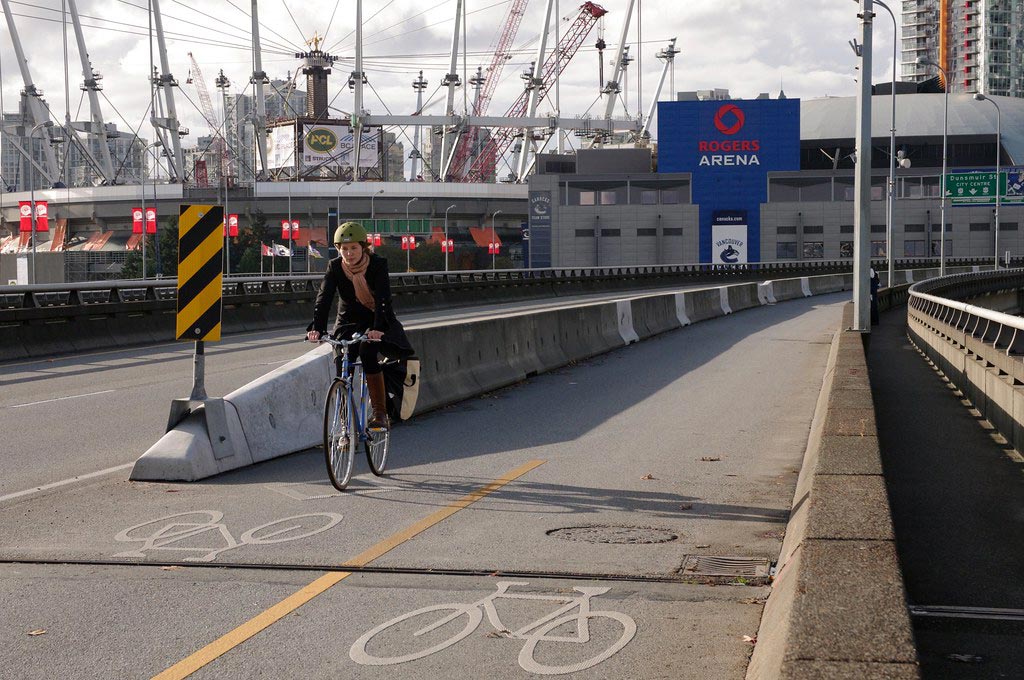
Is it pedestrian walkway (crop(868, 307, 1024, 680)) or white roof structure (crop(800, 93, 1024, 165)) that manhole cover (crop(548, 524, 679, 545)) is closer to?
pedestrian walkway (crop(868, 307, 1024, 680))

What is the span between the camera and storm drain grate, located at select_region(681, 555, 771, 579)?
655cm

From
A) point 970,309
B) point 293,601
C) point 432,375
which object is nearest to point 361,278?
point 293,601

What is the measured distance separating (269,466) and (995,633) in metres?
6.39

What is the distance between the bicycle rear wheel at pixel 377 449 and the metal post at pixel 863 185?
1732cm

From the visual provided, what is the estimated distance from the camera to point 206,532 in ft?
25.0

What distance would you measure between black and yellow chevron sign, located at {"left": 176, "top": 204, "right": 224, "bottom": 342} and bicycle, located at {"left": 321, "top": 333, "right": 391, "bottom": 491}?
132cm

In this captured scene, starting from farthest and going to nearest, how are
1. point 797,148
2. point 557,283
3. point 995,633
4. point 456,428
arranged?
1. point 797,148
2. point 557,283
3. point 456,428
4. point 995,633

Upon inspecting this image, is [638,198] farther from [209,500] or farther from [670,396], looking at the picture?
[209,500]

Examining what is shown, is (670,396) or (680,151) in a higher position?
(680,151)

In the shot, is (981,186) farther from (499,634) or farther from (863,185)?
(499,634)

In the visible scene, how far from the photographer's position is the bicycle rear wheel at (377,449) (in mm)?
9484

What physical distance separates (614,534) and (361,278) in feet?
9.24

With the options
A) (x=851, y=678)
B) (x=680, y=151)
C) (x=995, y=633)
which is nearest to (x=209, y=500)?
(x=995, y=633)

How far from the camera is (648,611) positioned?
5.80m
